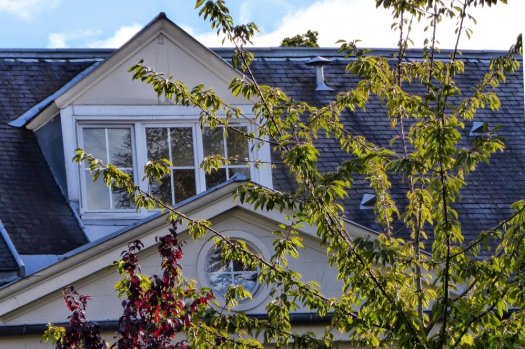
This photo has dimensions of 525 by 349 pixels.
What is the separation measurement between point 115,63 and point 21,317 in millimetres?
4173

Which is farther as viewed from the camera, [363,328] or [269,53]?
[269,53]

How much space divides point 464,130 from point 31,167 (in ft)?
20.3

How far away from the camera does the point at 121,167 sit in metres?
17.9

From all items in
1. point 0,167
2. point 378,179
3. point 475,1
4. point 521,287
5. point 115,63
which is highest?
point 115,63

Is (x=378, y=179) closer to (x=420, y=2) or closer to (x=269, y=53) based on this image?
(x=420, y=2)

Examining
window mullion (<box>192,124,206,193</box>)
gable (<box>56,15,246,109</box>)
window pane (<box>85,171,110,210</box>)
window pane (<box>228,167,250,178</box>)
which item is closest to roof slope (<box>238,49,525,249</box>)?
window pane (<box>228,167,250,178</box>)

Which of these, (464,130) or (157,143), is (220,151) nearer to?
(157,143)

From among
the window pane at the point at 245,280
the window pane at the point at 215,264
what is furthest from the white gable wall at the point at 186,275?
the window pane at the point at 245,280

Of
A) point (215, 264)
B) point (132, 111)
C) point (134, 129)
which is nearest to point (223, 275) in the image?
point (215, 264)

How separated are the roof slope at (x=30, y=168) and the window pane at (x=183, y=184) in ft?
4.65

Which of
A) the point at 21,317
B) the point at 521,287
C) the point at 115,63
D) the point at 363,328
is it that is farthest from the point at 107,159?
the point at 521,287

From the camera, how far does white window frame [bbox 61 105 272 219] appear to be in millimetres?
17594

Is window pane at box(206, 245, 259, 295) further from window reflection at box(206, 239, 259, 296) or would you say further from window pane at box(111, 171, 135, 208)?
window pane at box(111, 171, 135, 208)

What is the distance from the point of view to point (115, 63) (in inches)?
717
